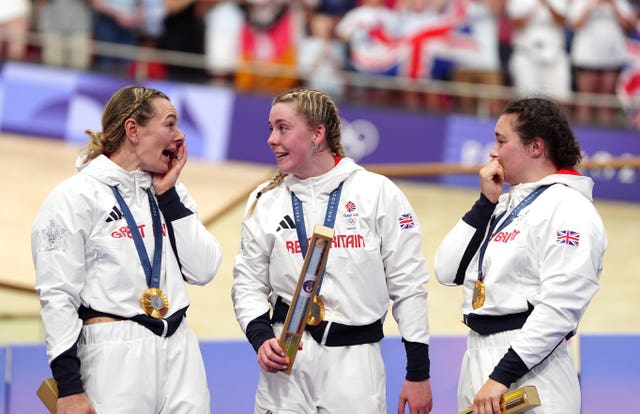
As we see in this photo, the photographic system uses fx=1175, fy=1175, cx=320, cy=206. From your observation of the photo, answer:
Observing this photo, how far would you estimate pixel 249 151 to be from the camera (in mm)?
13242

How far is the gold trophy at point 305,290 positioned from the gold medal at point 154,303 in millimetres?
477

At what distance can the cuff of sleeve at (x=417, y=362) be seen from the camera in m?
4.75

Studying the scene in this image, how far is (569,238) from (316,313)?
104 cm

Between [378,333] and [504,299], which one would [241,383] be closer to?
[378,333]

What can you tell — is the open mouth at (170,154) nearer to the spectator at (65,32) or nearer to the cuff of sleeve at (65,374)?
the cuff of sleeve at (65,374)

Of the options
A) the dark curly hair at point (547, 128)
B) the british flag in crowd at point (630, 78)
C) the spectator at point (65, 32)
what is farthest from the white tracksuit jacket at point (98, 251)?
the spectator at point (65, 32)

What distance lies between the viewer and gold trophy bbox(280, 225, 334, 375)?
4391 mm

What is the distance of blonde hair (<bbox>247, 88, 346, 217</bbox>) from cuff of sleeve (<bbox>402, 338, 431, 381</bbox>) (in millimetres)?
873

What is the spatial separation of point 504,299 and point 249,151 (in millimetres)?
8821

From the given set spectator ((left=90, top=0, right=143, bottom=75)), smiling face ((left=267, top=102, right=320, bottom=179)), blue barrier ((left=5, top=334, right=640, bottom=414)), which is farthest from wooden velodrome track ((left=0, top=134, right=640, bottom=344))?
smiling face ((left=267, top=102, right=320, bottom=179))

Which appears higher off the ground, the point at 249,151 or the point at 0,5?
the point at 0,5

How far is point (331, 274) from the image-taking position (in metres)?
4.74

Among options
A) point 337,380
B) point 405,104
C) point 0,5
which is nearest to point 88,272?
point 337,380

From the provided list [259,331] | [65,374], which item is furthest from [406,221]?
[65,374]
